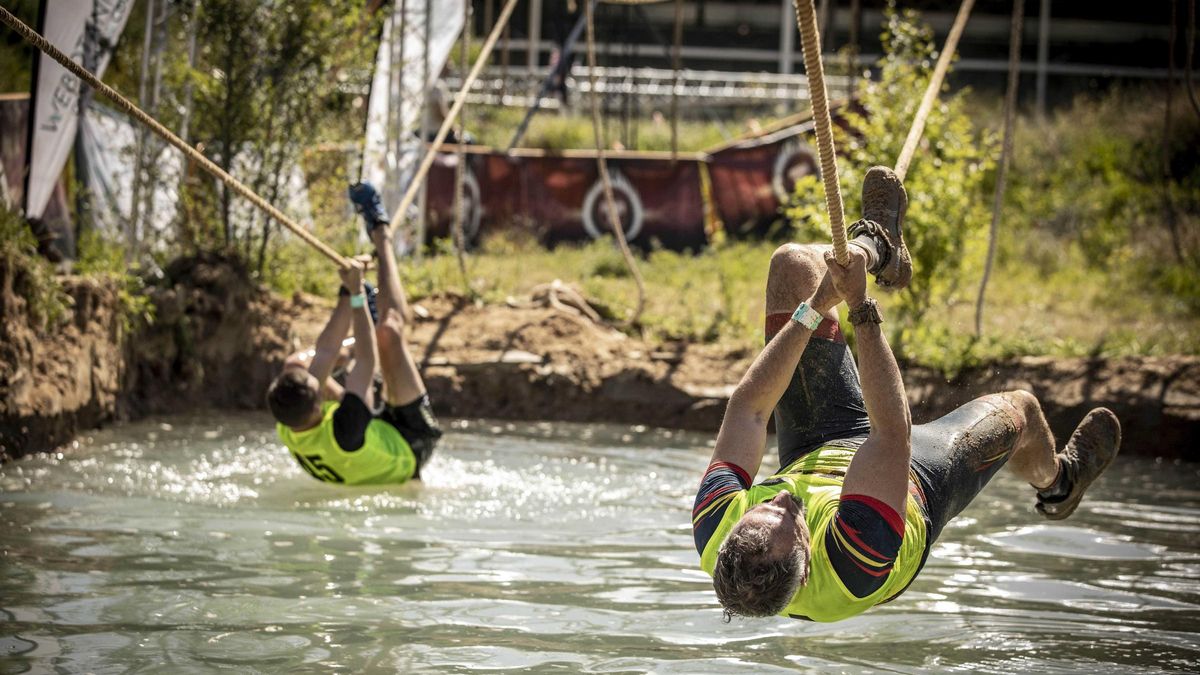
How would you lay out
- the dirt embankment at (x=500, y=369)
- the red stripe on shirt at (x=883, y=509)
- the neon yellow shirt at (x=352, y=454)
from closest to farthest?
1. the red stripe on shirt at (x=883, y=509)
2. the neon yellow shirt at (x=352, y=454)
3. the dirt embankment at (x=500, y=369)

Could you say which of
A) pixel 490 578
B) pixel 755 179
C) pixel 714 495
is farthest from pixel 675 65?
pixel 714 495

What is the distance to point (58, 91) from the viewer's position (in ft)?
28.9

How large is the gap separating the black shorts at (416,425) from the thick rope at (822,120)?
149 inches

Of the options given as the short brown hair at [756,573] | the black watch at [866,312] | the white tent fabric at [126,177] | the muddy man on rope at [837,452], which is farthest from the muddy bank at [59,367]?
the black watch at [866,312]

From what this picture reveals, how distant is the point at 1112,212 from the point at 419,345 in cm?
898

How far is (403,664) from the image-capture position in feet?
14.3

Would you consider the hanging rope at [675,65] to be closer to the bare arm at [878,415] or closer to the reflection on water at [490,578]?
the reflection on water at [490,578]

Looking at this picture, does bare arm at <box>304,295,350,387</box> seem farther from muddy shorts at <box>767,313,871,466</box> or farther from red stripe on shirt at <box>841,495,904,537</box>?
red stripe on shirt at <box>841,495,904,537</box>

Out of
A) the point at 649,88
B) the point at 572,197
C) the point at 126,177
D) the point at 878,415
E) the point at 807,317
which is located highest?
the point at 649,88

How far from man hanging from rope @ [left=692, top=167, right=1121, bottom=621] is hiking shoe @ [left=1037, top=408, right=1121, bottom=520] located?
0.03 ft

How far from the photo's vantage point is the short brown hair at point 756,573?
142 inches

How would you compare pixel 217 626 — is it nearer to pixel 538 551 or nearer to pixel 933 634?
pixel 538 551

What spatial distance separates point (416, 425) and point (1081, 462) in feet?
11.4

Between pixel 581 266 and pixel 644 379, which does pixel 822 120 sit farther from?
pixel 581 266
